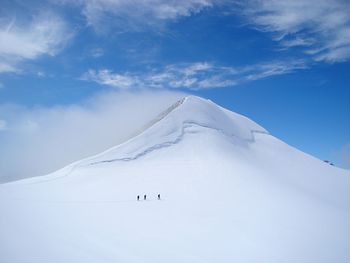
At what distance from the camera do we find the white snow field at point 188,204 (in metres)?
17.2

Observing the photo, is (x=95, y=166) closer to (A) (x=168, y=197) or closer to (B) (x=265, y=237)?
(A) (x=168, y=197)

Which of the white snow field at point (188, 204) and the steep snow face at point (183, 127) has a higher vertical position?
the steep snow face at point (183, 127)

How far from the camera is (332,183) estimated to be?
42.3 meters

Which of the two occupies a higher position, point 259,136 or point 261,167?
point 259,136

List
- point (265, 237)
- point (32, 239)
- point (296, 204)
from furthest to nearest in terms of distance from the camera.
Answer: point (296, 204) → point (265, 237) → point (32, 239)

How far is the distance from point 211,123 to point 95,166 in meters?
20.4

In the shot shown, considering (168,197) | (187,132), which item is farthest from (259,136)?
(168,197)

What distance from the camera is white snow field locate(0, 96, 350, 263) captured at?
56.3ft

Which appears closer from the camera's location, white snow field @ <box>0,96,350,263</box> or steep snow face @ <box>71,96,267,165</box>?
white snow field @ <box>0,96,350,263</box>

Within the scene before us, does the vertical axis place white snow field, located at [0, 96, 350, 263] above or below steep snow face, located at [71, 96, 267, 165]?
below

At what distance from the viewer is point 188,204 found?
94.5 feet

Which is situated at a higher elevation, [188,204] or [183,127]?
[183,127]

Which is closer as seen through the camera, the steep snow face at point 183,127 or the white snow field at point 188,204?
the white snow field at point 188,204

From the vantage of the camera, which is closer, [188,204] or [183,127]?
[188,204]
